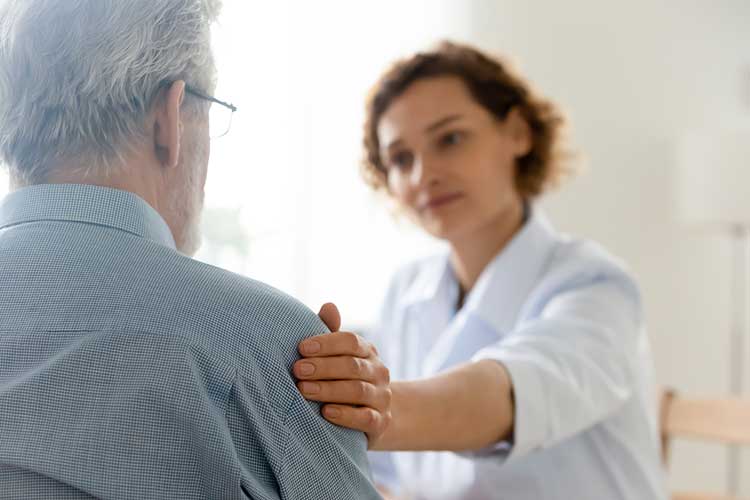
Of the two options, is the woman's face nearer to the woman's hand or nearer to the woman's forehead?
the woman's forehead

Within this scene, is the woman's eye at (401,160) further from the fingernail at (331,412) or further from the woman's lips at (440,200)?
the fingernail at (331,412)

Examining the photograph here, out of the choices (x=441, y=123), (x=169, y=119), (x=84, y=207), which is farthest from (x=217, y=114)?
(x=441, y=123)

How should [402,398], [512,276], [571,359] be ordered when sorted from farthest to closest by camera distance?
[512,276] < [571,359] < [402,398]

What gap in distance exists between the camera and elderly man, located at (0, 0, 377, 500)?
29.0 inches

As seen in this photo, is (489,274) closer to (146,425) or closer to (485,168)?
(485,168)

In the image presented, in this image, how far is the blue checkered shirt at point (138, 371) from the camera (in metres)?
0.73

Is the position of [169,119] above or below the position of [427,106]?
below

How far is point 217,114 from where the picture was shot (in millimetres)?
944

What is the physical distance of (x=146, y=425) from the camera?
744mm

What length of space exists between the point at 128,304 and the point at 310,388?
188 mm

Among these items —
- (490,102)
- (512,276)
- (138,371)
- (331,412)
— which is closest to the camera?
(138,371)

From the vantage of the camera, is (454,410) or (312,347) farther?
(454,410)

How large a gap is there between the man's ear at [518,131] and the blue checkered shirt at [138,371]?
3.87 ft

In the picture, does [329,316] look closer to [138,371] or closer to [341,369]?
[341,369]
